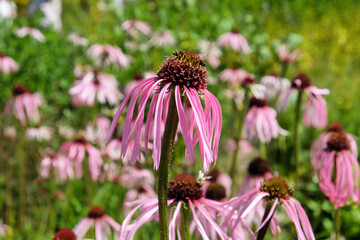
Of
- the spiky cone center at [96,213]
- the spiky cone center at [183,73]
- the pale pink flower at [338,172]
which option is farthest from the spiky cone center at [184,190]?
the spiky cone center at [96,213]

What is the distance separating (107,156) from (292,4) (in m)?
7.28

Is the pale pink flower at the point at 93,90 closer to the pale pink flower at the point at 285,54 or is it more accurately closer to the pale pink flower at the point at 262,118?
the pale pink flower at the point at 262,118

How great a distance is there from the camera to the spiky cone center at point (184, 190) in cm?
104

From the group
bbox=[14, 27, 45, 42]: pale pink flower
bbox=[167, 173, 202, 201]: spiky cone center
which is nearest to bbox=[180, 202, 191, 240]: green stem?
bbox=[167, 173, 202, 201]: spiky cone center

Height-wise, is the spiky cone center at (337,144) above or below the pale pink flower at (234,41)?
below

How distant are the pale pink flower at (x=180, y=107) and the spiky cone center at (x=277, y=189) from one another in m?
0.23

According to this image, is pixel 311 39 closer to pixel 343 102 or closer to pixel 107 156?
pixel 343 102

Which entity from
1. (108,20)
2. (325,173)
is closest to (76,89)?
(325,173)

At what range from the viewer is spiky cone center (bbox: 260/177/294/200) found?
3.28 feet

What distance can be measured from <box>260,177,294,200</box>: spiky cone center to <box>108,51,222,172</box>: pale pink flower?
23 centimetres

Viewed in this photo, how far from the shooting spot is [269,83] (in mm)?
3107

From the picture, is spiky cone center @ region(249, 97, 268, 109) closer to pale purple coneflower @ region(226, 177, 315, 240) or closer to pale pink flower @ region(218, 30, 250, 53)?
pale purple coneflower @ region(226, 177, 315, 240)

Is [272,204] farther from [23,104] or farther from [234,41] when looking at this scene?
[234,41]

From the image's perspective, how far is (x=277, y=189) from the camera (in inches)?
→ 39.9
